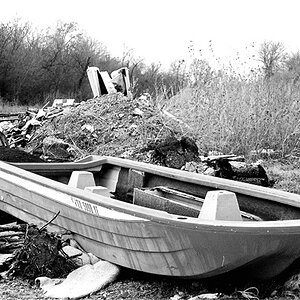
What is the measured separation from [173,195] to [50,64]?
148ft

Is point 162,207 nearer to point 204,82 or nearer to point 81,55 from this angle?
point 204,82

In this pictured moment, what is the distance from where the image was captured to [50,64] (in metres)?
49.8

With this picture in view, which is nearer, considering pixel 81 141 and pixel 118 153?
pixel 118 153

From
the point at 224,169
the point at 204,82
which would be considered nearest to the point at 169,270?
the point at 224,169

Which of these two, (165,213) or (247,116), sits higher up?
(165,213)

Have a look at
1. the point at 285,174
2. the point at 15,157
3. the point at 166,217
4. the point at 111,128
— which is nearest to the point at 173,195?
the point at 166,217

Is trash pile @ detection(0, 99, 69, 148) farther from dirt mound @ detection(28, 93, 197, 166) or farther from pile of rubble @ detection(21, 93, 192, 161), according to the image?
dirt mound @ detection(28, 93, 197, 166)

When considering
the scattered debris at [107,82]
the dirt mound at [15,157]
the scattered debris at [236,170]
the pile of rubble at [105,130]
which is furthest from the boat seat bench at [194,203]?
the scattered debris at [107,82]

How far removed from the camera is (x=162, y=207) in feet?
18.1

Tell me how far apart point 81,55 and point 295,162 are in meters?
42.2

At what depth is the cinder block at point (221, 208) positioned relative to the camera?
4.57 m

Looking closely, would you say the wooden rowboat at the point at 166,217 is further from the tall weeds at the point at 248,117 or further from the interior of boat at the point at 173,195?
the tall weeds at the point at 248,117

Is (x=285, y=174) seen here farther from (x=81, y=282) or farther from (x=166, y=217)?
(x=166, y=217)

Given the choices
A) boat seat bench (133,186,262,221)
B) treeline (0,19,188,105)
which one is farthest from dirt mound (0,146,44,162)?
treeline (0,19,188,105)
